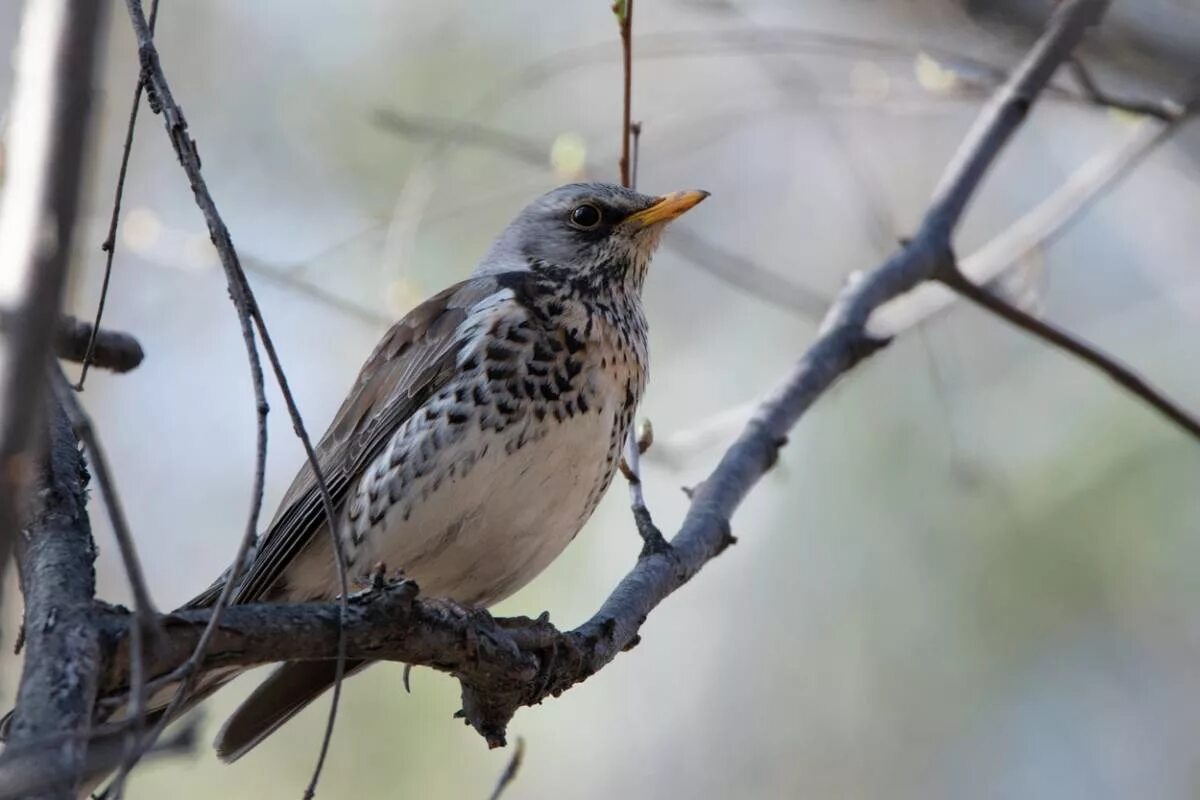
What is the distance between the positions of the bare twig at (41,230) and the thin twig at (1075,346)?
12.2 feet

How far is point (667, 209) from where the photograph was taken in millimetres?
5543

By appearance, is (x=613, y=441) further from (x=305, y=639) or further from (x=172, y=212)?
(x=172, y=212)

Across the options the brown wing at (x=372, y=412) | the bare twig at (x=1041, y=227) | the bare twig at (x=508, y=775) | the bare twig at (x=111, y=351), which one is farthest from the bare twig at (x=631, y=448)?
the bare twig at (x=111, y=351)

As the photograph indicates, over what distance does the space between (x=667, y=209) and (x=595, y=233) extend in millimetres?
296

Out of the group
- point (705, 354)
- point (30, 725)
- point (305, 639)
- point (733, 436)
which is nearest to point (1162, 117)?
point (733, 436)

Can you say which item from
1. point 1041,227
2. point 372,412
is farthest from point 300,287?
point 1041,227

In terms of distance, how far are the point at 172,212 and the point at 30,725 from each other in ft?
24.1

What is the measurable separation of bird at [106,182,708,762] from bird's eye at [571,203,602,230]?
42cm

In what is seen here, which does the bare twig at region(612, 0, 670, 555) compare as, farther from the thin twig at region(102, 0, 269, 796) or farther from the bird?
the thin twig at region(102, 0, 269, 796)

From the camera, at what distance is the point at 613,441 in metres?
4.84

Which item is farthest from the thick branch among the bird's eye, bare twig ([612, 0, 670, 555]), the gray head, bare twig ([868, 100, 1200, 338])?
bare twig ([868, 100, 1200, 338])

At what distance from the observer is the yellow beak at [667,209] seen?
5.47m

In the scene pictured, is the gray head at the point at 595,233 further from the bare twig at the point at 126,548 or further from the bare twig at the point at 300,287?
the bare twig at the point at 126,548

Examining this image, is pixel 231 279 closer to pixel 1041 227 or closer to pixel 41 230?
pixel 41 230
